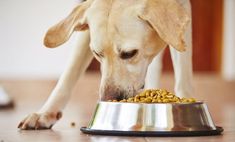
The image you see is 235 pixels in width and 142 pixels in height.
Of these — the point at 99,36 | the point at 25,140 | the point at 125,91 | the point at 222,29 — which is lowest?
the point at 25,140

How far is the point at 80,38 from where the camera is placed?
113 inches

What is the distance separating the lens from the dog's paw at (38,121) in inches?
101

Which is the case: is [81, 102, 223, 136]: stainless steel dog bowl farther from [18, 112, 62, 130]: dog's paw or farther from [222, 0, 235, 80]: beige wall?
[222, 0, 235, 80]: beige wall

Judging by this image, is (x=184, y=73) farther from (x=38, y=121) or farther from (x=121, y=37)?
(x=38, y=121)

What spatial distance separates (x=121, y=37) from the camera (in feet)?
8.19

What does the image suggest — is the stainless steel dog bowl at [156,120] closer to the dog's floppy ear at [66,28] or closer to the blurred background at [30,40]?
the dog's floppy ear at [66,28]

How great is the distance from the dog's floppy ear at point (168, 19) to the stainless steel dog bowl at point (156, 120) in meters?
0.28

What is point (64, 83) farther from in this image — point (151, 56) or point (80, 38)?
point (151, 56)

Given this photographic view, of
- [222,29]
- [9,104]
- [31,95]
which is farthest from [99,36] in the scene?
[222,29]

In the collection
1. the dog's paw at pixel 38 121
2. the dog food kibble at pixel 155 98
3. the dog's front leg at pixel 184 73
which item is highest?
the dog's front leg at pixel 184 73

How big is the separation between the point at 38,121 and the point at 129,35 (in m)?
0.49

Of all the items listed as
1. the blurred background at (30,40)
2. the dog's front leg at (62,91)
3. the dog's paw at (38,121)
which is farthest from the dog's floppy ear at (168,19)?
the blurred background at (30,40)

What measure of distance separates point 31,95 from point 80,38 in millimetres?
3789

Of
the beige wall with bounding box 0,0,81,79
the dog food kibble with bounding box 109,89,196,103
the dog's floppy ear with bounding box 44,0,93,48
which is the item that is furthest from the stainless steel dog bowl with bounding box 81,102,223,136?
the beige wall with bounding box 0,0,81,79
